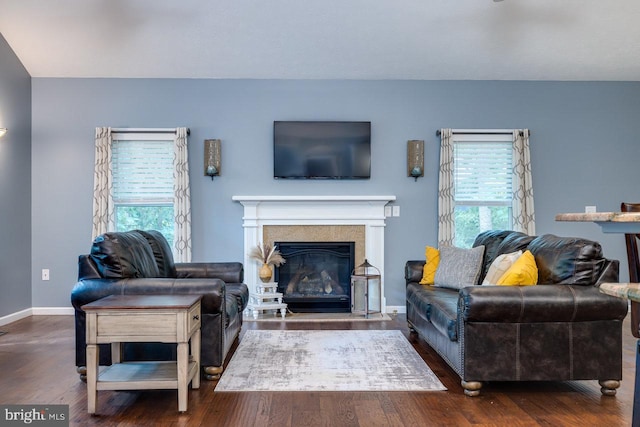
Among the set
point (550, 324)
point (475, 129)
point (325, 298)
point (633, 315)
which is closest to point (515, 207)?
point (475, 129)

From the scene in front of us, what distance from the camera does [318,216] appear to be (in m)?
5.22

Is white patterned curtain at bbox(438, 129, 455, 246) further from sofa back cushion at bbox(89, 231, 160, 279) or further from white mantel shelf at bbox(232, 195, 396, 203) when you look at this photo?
sofa back cushion at bbox(89, 231, 160, 279)

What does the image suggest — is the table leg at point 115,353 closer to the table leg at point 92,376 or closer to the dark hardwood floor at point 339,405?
the dark hardwood floor at point 339,405

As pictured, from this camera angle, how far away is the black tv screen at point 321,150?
17.2 feet

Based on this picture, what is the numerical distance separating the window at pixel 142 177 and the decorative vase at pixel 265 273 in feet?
3.92

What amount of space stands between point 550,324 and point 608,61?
3760mm

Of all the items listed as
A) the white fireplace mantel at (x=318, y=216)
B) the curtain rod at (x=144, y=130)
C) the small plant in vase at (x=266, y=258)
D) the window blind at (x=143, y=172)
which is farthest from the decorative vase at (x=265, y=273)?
the curtain rod at (x=144, y=130)

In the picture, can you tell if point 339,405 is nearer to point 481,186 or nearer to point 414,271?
point 414,271

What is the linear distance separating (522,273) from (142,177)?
4.16m

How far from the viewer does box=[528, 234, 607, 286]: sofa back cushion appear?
9.24 ft

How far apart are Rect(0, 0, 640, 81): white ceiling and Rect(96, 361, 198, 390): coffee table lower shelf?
10.7 feet

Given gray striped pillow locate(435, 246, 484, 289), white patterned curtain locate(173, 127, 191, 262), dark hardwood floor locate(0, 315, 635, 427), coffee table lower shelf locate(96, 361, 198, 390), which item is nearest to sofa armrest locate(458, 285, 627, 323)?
dark hardwood floor locate(0, 315, 635, 427)

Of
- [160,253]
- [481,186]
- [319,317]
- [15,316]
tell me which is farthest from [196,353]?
[481,186]

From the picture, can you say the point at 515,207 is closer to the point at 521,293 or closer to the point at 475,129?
the point at 475,129
